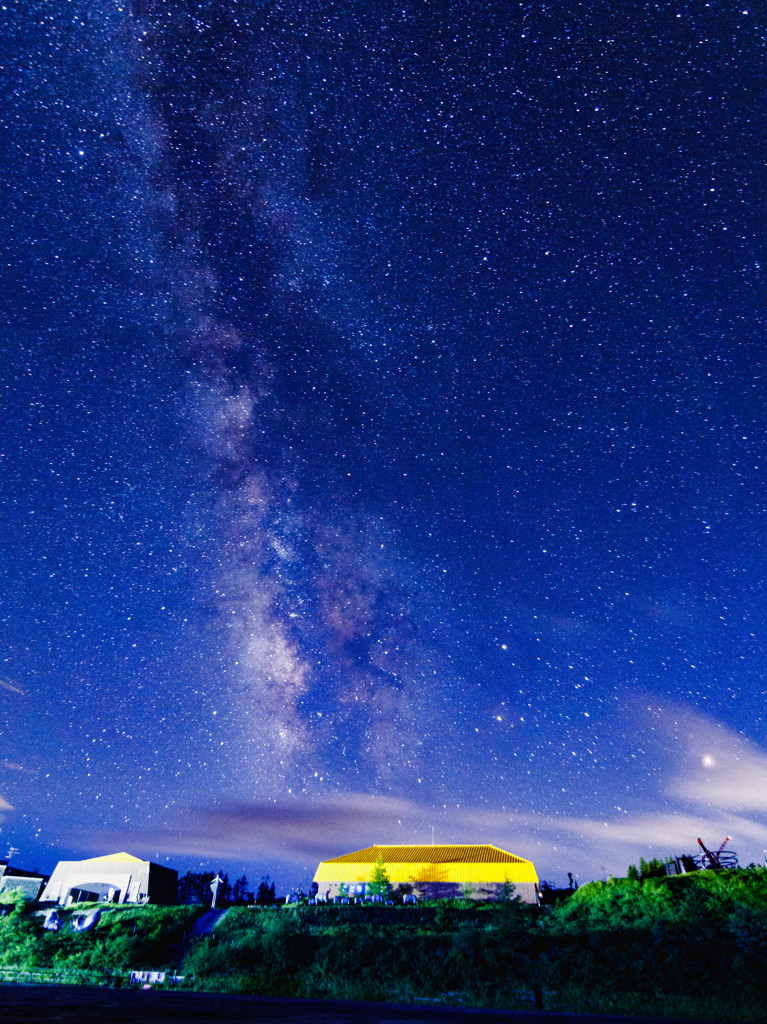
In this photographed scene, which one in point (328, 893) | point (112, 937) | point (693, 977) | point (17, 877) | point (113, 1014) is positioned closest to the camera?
point (113, 1014)

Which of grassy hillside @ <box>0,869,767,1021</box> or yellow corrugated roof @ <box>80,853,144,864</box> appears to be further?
yellow corrugated roof @ <box>80,853,144,864</box>

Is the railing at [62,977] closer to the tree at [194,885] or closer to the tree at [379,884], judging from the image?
the tree at [379,884]

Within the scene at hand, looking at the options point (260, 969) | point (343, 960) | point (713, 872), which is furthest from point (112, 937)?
point (713, 872)

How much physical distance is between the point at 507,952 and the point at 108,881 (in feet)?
181

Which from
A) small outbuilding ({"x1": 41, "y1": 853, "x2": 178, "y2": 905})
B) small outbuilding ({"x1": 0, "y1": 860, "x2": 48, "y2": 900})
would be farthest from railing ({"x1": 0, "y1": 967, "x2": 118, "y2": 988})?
small outbuilding ({"x1": 0, "y1": 860, "x2": 48, "y2": 900})

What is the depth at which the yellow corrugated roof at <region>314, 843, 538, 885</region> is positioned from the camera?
62.3m

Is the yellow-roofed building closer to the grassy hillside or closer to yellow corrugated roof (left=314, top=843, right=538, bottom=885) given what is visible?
yellow corrugated roof (left=314, top=843, right=538, bottom=885)

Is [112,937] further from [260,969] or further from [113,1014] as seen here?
[113,1014]

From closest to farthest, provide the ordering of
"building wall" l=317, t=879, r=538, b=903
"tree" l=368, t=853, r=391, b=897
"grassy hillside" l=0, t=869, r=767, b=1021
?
"grassy hillside" l=0, t=869, r=767, b=1021, "tree" l=368, t=853, r=391, b=897, "building wall" l=317, t=879, r=538, b=903

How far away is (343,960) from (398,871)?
39688 millimetres

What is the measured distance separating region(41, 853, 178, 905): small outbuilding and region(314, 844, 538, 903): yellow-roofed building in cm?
1875

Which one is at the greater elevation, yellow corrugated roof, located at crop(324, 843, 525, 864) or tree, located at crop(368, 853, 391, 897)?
yellow corrugated roof, located at crop(324, 843, 525, 864)

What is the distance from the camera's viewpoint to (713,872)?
115 ft

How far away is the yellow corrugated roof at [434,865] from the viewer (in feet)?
205
